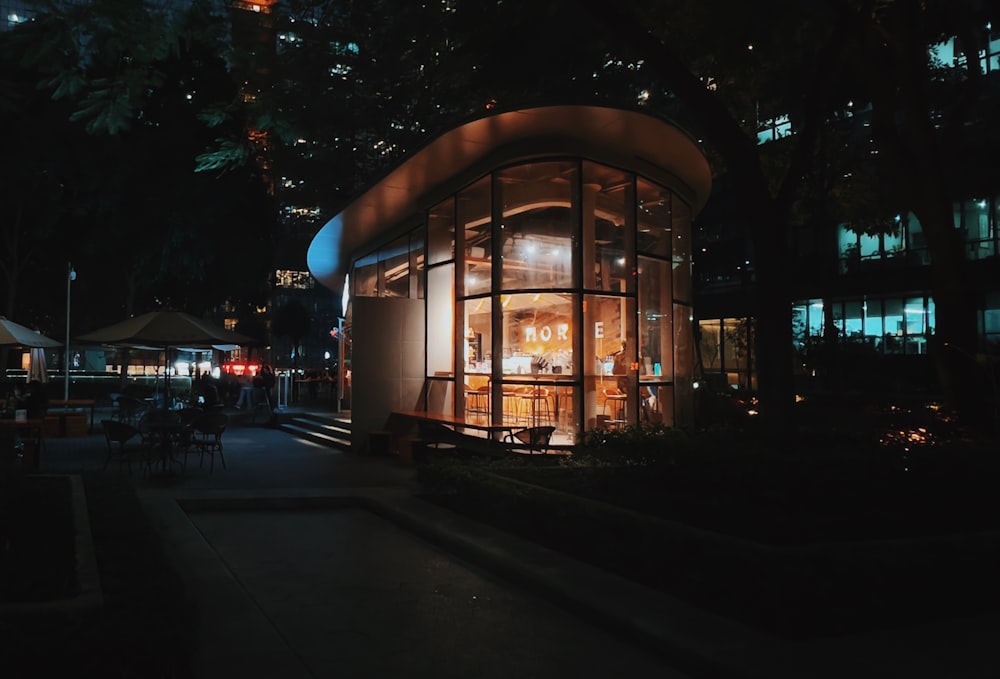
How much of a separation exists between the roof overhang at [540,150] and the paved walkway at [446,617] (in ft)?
22.8

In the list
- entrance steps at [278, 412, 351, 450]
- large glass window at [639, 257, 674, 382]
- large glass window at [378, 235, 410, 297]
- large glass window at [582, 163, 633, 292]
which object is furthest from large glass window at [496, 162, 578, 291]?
entrance steps at [278, 412, 351, 450]

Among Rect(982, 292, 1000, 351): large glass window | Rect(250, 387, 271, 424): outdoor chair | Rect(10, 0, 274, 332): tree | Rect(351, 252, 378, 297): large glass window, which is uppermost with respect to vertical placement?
Rect(10, 0, 274, 332): tree

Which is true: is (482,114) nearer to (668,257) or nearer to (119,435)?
(668,257)

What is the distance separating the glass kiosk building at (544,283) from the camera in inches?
570

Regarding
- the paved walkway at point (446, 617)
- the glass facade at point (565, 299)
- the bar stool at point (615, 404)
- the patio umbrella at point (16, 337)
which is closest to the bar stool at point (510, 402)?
the glass facade at point (565, 299)

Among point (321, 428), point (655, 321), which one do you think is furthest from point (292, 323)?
point (655, 321)

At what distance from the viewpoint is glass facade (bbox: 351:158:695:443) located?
1455 centimetres

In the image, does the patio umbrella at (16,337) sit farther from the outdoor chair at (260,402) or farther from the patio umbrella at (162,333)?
the outdoor chair at (260,402)

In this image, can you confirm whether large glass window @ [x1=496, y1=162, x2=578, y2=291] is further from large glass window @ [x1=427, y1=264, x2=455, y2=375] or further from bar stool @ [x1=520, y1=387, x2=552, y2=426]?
large glass window @ [x1=427, y1=264, x2=455, y2=375]

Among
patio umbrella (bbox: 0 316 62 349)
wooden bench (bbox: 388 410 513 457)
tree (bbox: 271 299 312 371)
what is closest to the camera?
wooden bench (bbox: 388 410 513 457)

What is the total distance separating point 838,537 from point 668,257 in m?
10.4

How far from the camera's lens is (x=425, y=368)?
685 inches

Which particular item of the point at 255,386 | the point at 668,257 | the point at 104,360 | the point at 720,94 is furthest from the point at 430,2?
the point at 104,360

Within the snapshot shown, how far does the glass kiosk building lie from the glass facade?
0.09 ft
